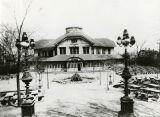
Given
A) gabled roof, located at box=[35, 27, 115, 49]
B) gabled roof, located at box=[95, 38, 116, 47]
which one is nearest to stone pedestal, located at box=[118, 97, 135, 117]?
gabled roof, located at box=[35, 27, 115, 49]

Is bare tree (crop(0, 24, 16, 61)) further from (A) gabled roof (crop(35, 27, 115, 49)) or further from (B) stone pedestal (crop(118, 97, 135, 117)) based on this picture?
(A) gabled roof (crop(35, 27, 115, 49))

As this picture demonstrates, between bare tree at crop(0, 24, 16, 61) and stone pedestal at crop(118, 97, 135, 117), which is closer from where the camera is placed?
stone pedestal at crop(118, 97, 135, 117)

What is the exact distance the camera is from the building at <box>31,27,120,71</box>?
4531 centimetres

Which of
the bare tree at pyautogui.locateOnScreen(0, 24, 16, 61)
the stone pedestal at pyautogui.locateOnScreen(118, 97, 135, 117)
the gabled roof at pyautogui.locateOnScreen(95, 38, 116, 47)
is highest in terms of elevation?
the gabled roof at pyautogui.locateOnScreen(95, 38, 116, 47)

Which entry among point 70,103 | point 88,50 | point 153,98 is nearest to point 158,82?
point 153,98

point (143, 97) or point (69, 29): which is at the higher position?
point (69, 29)

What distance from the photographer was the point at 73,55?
152ft

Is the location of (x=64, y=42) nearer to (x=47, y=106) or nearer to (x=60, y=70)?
(x=60, y=70)

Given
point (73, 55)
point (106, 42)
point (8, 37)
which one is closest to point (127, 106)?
point (8, 37)

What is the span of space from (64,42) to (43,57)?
19.5 feet

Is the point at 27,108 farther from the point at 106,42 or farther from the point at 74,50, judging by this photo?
the point at 106,42

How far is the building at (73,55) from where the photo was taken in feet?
149

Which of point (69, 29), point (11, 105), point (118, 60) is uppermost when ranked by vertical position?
point (69, 29)

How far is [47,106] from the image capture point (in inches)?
619
